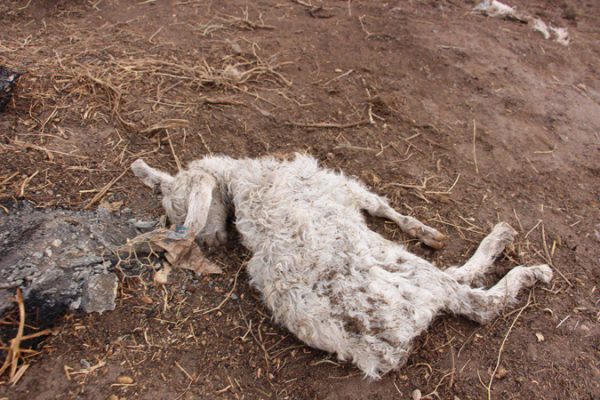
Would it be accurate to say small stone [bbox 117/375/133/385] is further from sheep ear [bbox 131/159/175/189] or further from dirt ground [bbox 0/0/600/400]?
sheep ear [bbox 131/159/175/189]

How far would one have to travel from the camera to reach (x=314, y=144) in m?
4.71

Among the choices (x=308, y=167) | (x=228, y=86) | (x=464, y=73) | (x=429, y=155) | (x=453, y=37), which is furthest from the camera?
(x=453, y=37)

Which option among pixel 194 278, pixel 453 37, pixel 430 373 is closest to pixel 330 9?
pixel 453 37

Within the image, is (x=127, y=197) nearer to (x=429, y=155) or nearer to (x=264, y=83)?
(x=264, y=83)

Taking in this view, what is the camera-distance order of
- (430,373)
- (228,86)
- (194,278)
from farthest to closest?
(228,86) → (194,278) → (430,373)

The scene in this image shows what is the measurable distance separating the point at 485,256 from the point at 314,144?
6.53ft

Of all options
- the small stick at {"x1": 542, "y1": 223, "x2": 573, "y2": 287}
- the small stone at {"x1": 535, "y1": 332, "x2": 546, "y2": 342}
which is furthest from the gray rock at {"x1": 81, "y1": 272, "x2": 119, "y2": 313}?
the small stick at {"x1": 542, "y1": 223, "x2": 573, "y2": 287}

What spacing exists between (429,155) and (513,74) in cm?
209

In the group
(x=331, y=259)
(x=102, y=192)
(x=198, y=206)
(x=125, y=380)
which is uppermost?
(x=331, y=259)

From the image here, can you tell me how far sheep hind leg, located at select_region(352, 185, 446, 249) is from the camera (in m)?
3.84

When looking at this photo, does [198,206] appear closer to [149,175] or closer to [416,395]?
[149,175]

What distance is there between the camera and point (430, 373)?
3057 millimetres

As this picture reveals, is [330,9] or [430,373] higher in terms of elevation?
[330,9]

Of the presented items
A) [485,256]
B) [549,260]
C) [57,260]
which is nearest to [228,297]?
[57,260]
